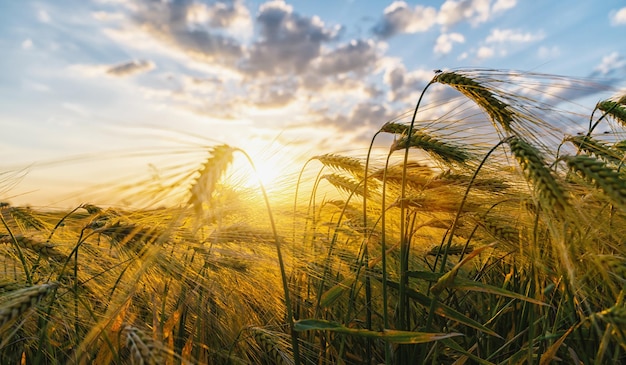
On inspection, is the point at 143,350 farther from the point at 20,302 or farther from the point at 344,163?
the point at 344,163

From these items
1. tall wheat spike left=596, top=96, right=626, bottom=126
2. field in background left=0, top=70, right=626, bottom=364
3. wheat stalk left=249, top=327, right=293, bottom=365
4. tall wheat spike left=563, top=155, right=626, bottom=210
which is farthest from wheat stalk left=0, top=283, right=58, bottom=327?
tall wheat spike left=596, top=96, right=626, bottom=126

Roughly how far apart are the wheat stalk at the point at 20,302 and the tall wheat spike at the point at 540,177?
1.50 m

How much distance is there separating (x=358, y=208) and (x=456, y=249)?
25.7 inches

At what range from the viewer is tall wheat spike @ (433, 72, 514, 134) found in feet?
6.71

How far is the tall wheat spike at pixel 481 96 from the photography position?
6.71ft

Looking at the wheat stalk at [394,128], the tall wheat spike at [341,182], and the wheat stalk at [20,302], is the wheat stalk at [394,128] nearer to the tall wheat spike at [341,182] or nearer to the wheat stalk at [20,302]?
the tall wheat spike at [341,182]

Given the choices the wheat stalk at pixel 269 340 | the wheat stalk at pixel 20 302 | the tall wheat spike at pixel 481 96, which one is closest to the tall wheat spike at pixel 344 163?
the tall wheat spike at pixel 481 96

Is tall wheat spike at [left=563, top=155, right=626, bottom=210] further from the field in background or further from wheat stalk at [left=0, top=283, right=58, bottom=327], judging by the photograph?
wheat stalk at [left=0, top=283, right=58, bottom=327]

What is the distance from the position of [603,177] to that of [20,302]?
1693mm

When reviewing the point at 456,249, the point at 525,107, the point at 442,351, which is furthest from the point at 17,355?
the point at 525,107

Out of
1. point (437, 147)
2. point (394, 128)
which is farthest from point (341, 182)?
point (437, 147)

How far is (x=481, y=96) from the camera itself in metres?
2.09

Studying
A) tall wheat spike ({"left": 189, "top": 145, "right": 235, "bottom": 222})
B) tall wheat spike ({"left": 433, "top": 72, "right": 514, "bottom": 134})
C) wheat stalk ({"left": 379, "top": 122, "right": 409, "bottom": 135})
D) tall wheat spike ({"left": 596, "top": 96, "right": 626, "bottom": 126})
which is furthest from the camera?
tall wheat spike ({"left": 596, "top": 96, "right": 626, "bottom": 126})

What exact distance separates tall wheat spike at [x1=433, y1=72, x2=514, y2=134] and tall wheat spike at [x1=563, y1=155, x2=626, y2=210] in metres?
0.57
